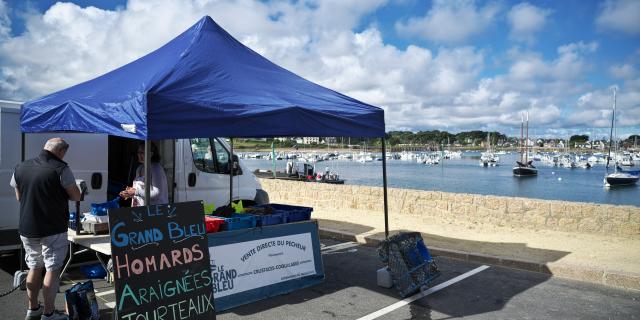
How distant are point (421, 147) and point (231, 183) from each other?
175 metres

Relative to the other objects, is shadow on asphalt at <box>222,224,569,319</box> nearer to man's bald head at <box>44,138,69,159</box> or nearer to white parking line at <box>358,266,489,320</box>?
white parking line at <box>358,266,489,320</box>

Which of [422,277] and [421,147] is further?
[421,147]

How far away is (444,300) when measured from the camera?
5.45 metres

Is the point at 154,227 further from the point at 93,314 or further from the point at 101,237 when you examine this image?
the point at 101,237

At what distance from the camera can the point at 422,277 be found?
5754 mm

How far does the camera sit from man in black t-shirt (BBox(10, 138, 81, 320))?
14.1 feet

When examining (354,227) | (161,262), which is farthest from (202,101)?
(354,227)

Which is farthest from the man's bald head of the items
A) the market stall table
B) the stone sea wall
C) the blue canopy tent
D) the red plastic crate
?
the stone sea wall

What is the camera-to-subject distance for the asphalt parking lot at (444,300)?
498 centimetres

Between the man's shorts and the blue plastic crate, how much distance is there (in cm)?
205

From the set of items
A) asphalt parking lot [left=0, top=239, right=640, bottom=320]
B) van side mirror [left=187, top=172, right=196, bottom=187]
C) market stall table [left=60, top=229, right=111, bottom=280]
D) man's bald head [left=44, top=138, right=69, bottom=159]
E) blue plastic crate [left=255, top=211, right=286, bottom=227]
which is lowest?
asphalt parking lot [left=0, top=239, right=640, bottom=320]

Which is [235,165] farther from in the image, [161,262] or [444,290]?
[161,262]

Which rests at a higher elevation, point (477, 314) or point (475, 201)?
point (475, 201)

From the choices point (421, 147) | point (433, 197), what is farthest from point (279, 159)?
point (433, 197)
